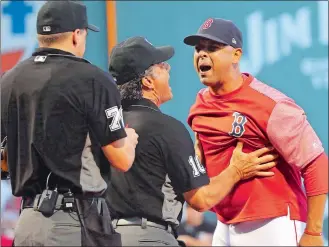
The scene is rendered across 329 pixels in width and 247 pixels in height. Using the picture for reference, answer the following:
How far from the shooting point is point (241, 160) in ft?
11.3

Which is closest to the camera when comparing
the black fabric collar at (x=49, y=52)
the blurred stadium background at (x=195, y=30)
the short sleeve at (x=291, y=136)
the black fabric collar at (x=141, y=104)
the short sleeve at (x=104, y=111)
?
the short sleeve at (x=104, y=111)

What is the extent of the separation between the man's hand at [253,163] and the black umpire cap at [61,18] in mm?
897

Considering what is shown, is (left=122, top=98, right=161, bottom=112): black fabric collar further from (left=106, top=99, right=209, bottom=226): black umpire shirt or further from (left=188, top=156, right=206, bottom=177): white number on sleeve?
(left=188, top=156, right=206, bottom=177): white number on sleeve

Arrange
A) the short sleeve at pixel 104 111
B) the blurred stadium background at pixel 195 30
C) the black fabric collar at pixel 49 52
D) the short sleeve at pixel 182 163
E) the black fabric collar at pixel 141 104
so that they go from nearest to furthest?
1. the short sleeve at pixel 104 111
2. the black fabric collar at pixel 49 52
3. the short sleeve at pixel 182 163
4. the black fabric collar at pixel 141 104
5. the blurred stadium background at pixel 195 30

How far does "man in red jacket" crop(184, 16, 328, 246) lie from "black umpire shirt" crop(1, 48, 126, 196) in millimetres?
801

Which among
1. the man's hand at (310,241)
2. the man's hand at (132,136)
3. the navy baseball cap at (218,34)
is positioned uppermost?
the navy baseball cap at (218,34)

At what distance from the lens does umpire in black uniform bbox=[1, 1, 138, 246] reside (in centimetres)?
281

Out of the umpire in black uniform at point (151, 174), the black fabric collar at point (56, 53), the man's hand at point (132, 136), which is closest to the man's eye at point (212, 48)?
the umpire in black uniform at point (151, 174)

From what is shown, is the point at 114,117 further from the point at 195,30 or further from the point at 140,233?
the point at 195,30

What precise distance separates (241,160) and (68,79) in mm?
947

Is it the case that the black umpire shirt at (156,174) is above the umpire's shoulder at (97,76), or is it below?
below

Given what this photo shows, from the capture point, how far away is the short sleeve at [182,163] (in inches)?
122

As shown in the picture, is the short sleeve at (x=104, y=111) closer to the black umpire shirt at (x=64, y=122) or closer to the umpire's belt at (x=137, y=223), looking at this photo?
the black umpire shirt at (x=64, y=122)

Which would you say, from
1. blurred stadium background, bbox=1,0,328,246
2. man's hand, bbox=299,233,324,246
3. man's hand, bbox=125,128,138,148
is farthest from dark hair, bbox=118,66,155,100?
blurred stadium background, bbox=1,0,328,246
